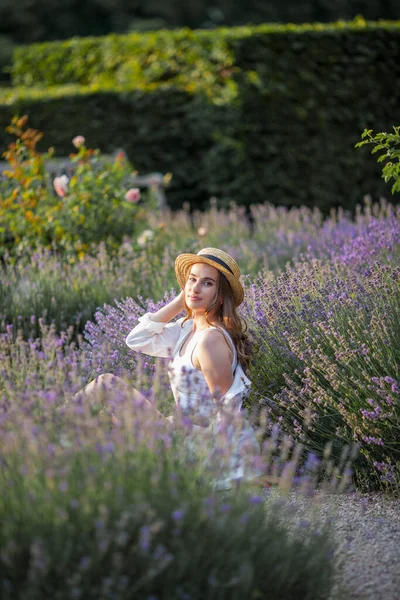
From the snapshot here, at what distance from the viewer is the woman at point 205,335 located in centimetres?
316

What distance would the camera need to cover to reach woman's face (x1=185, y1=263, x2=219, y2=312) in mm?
3355

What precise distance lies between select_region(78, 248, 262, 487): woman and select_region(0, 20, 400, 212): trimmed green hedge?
594 cm

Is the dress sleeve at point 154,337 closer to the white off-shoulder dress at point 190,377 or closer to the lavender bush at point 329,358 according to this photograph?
the white off-shoulder dress at point 190,377

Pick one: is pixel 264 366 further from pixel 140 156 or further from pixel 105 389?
pixel 140 156

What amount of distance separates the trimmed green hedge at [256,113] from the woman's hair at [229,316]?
600 cm

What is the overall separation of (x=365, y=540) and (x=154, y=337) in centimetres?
133

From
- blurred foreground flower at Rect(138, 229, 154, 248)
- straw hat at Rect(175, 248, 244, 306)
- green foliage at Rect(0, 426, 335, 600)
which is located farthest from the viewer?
blurred foreground flower at Rect(138, 229, 154, 248)

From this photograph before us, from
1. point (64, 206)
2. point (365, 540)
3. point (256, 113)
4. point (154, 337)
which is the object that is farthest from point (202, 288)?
point (256, 113)

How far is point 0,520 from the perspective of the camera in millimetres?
1960

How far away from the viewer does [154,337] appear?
354cm

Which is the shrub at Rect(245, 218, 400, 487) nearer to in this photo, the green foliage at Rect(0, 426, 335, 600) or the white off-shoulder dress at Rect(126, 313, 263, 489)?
the white off-shoulder dress at Rect(126, 313, 263, 489)

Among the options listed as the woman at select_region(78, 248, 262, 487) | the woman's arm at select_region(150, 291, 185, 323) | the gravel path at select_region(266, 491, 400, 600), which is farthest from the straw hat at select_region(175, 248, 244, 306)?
the gravel path at select_region(266, 491, 400, 600)

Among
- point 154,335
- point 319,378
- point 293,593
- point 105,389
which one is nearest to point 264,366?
point 319,378

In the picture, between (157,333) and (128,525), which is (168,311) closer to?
(157,333)
